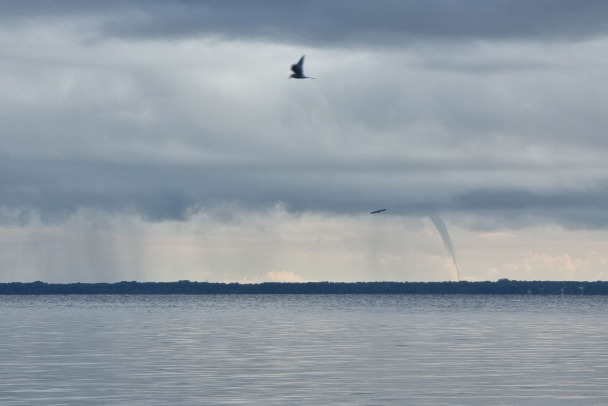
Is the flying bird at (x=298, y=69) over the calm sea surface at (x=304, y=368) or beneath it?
over

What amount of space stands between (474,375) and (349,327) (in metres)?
59.9

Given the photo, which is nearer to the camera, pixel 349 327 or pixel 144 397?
pixel 144 397

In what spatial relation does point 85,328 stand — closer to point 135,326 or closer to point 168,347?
point 135,326

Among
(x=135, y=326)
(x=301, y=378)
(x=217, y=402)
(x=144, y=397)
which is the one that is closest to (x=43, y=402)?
(x=144, y=397)

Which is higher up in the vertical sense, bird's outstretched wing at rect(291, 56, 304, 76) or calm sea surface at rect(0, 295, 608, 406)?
bird's outstretched wing at rect(291, 56, 304, 76)

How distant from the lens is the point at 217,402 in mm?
49375

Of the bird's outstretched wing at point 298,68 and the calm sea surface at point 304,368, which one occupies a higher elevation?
the bird's outstretched wing at point 298,68

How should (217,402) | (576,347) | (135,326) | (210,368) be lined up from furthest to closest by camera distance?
(135,326)
(576,347)
(210,368)
(217,402)

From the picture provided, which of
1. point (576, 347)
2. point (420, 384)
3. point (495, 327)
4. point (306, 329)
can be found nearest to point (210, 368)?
point (420, 384)

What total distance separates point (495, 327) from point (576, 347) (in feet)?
119

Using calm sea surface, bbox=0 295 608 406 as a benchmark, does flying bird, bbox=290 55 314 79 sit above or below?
above

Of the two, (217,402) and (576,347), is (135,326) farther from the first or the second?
(217,402)

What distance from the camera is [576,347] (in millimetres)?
84125

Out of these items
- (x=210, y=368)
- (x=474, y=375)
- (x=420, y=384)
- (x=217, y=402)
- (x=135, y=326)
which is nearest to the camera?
(x=217, y=402)
